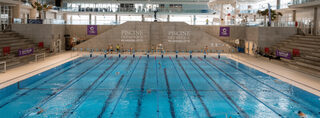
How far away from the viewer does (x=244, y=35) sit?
27.5 m

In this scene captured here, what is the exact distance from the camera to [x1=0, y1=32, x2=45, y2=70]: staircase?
16.2 metres

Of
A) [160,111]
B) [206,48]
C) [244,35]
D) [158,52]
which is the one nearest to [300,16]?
[244,35]

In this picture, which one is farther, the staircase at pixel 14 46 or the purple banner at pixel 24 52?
the purple banner at pixel 24 52

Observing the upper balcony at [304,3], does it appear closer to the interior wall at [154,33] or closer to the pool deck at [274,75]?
the interior wall at [154,33]

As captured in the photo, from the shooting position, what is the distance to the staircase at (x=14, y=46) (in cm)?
1625

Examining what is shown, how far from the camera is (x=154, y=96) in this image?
386 inches

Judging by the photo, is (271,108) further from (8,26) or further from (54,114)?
(8,26)

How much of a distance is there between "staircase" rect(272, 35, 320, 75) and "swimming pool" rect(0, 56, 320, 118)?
10.5 feet

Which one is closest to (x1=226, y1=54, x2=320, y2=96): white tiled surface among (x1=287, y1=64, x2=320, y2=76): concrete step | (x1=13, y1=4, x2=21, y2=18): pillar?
(x1=287, y1=64, x2=320, y2=76): concrete step

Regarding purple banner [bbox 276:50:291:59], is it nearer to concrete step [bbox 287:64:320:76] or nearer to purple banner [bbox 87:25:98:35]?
concrete step [bbox 287:64:320:76]

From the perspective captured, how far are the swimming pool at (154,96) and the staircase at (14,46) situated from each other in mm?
3402

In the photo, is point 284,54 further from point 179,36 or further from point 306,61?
point 179,36

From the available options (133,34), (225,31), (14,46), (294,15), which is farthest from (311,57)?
(14,46)

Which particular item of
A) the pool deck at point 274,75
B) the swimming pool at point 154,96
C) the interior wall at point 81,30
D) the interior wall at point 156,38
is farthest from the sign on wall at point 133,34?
the swimming pool at point 154,96
